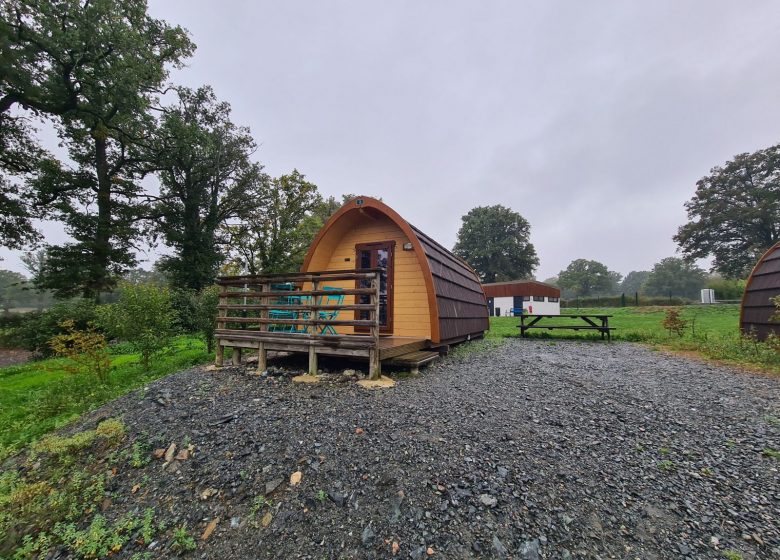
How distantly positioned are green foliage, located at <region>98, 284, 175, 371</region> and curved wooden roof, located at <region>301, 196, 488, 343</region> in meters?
3.12

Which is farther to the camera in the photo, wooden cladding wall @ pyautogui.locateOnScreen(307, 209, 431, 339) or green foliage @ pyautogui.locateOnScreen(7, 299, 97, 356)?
green foliage @ pyautogui.locateOnScreen(7, 299, 97, 356)

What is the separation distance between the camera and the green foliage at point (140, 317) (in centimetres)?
570

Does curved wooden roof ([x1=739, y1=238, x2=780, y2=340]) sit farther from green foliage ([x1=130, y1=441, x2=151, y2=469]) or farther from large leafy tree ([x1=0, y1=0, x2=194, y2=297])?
large leafy tree ([x1=0, y1=0, x2=194, y2=297])

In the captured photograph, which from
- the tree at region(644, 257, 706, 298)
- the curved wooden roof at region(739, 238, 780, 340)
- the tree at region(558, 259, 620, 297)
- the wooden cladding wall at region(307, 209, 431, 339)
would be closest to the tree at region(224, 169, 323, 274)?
the wooden cladding wall at region(307, 209, 431, 339)

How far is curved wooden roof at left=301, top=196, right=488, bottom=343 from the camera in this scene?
620 centimetres

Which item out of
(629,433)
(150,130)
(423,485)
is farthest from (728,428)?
(150,130)

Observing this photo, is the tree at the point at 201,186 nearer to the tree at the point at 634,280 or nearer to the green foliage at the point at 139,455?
the green foliage at the point at 139,455

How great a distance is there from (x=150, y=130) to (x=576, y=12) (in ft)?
58.8

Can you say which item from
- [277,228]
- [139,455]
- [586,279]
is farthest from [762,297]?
[586,279]

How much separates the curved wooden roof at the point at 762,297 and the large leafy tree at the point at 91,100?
20.9 m

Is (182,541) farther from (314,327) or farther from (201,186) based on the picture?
(201,186)

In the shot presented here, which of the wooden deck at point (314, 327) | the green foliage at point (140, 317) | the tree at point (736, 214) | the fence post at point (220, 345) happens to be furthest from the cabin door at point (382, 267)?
the tree at point (736, 214)

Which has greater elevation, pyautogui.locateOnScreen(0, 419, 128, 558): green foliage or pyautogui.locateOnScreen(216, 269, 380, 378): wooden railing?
pyautogui.locateOnScreen(216, 269, 380, 378): wooden railing

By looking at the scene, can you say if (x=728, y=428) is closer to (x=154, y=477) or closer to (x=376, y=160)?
(x=154, y=477)
